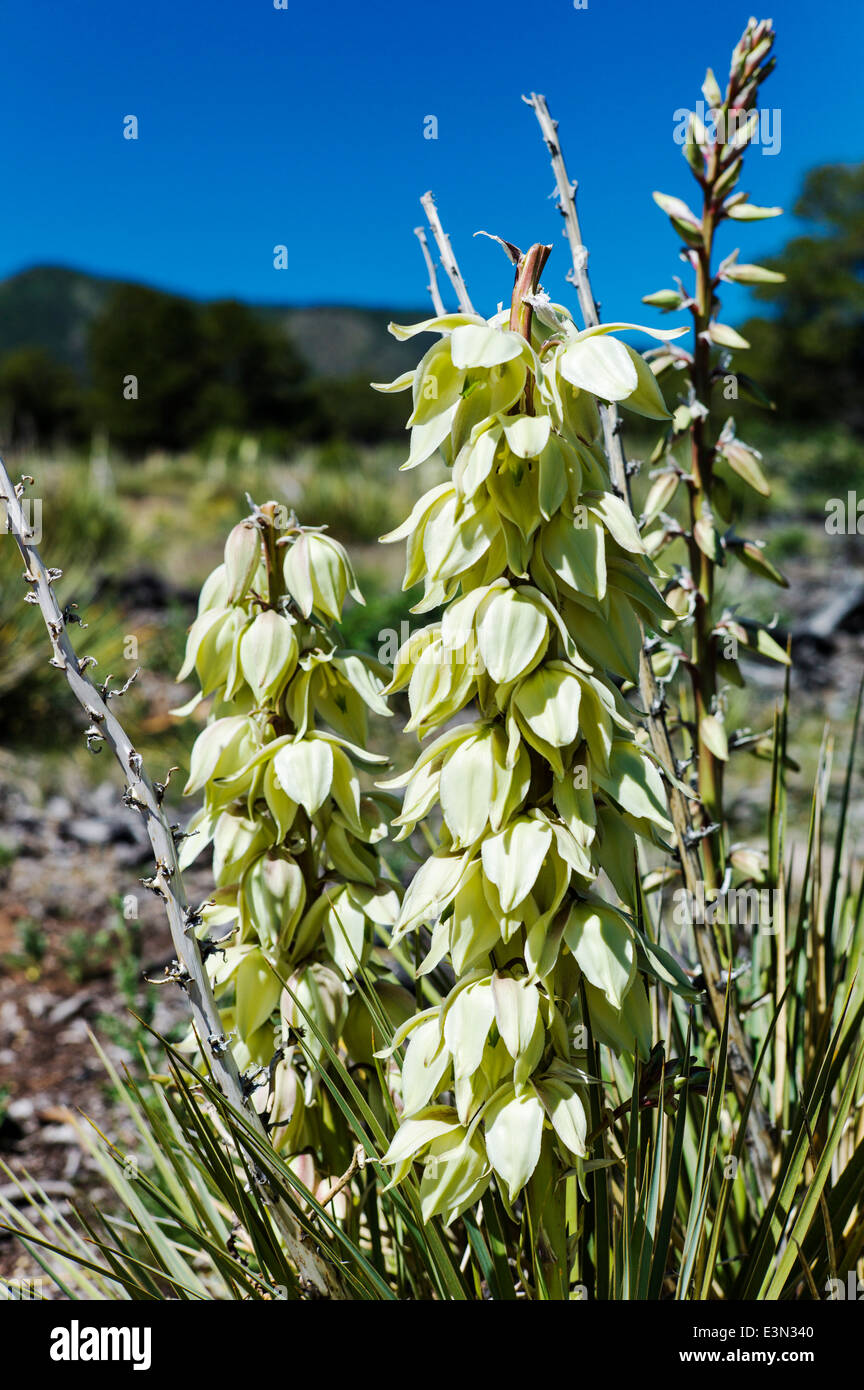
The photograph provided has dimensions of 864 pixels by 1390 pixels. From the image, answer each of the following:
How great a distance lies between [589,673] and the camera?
2.13 feet

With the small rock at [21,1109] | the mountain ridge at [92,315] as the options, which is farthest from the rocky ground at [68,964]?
the mountain ridge at [92,315]

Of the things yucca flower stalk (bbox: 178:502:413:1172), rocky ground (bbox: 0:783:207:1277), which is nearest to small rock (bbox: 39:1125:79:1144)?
rocky ground (bbox: 0:783:207:1277)

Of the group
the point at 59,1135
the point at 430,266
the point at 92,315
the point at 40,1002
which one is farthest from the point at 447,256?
the point at 92,315

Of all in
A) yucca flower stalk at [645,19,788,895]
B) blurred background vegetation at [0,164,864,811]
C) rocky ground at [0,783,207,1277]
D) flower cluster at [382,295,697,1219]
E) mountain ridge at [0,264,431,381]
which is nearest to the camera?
flower cluster at [382,295,697,1219]

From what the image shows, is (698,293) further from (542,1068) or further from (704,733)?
(542,1068)

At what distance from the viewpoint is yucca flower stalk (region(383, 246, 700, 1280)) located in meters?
0.61

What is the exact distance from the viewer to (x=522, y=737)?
0.65 metres

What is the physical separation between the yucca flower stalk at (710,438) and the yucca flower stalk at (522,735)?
346 millimetres

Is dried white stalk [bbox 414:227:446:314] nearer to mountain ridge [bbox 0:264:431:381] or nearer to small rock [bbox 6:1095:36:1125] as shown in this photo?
small rock [bbox 6:1095:36:1125]

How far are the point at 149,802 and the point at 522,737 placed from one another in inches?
10.1

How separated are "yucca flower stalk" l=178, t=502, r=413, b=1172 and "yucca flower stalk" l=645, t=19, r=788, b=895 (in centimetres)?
35

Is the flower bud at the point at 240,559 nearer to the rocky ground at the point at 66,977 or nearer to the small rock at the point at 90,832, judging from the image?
the rocky ground at the point at 66,977

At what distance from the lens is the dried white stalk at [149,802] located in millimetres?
663

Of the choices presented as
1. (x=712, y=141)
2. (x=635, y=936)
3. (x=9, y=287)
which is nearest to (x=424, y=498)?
(x=635, y=936)
